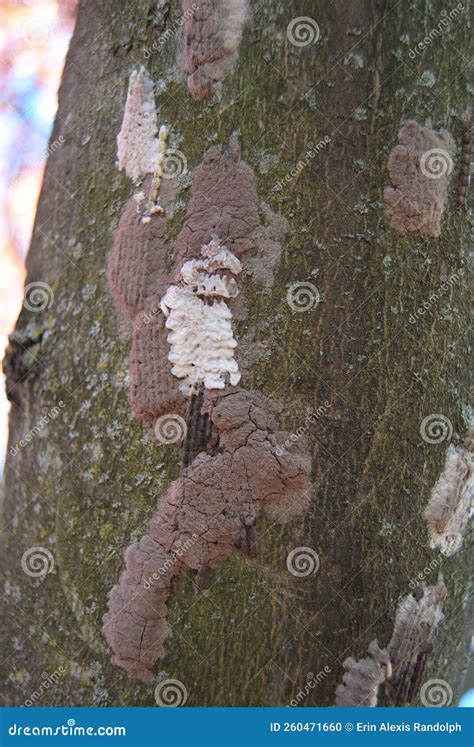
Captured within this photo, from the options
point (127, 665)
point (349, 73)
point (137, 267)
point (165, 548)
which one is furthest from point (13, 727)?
point (349, 73)

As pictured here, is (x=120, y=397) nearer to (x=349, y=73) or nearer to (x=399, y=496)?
(x=399, y=496)

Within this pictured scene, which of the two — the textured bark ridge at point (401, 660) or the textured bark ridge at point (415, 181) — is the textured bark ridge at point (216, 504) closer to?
the textured bark ridge at point (401, 660)

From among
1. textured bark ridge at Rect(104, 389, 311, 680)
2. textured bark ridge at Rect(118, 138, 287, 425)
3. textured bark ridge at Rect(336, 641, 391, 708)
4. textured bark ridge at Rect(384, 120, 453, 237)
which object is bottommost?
textured bark ridge at Rect(336, 641, 391, 708)

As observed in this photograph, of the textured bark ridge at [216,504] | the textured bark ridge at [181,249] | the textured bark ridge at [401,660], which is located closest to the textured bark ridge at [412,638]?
the textured bark ridge at [401,660]

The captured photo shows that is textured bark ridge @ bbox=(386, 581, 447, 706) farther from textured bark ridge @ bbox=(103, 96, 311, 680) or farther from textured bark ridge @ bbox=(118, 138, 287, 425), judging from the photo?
textured bark ridge @ bbox=(118, 138, 287, 425)

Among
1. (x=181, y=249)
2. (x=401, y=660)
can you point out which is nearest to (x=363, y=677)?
(x=401, y=660)

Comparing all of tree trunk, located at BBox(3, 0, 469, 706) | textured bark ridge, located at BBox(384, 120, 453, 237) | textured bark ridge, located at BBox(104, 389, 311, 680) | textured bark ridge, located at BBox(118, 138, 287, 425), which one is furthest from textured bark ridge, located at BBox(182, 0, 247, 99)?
textured bark ridge, located at BBox(104, 389, 311, 680)
